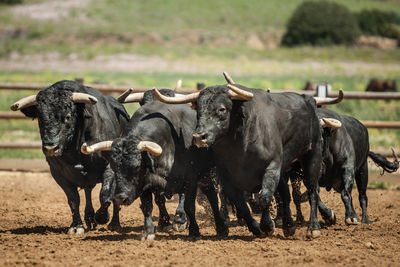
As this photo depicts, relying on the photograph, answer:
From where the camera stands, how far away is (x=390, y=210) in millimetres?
9609

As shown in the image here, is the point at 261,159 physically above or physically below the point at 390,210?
above

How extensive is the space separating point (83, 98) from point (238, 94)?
1906 mm

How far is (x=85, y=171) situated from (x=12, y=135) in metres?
8.87

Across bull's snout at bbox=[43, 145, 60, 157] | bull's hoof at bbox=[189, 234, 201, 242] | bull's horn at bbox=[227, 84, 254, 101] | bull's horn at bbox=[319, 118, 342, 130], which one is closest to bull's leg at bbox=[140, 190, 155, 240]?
bull's hoof at bbox=[189, 234, 201, 242]

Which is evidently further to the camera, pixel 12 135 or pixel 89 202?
pixel 12 135

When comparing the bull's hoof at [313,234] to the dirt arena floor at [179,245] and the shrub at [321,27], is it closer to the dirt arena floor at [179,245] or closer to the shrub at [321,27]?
the dirt arena floor at [179,245]

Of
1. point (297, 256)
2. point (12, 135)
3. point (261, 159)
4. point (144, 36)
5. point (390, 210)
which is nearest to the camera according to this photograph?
point (297, 256)

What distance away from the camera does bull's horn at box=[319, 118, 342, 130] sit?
8.09 meters

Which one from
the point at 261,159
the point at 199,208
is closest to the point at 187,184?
the point at 261,159

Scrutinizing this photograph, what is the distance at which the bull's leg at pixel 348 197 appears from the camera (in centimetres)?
838

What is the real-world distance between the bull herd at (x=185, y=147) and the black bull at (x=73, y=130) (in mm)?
12

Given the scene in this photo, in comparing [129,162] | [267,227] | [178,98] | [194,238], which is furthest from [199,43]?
[129,162]

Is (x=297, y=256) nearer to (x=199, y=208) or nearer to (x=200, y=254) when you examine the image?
(x=200, y=254)

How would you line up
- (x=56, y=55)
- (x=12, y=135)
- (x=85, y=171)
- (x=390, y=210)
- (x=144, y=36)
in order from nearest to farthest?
(x=85, y=171), (x=390, y=210), (x=12, y=135), (x=56, y=55), (x=144, y=36)
